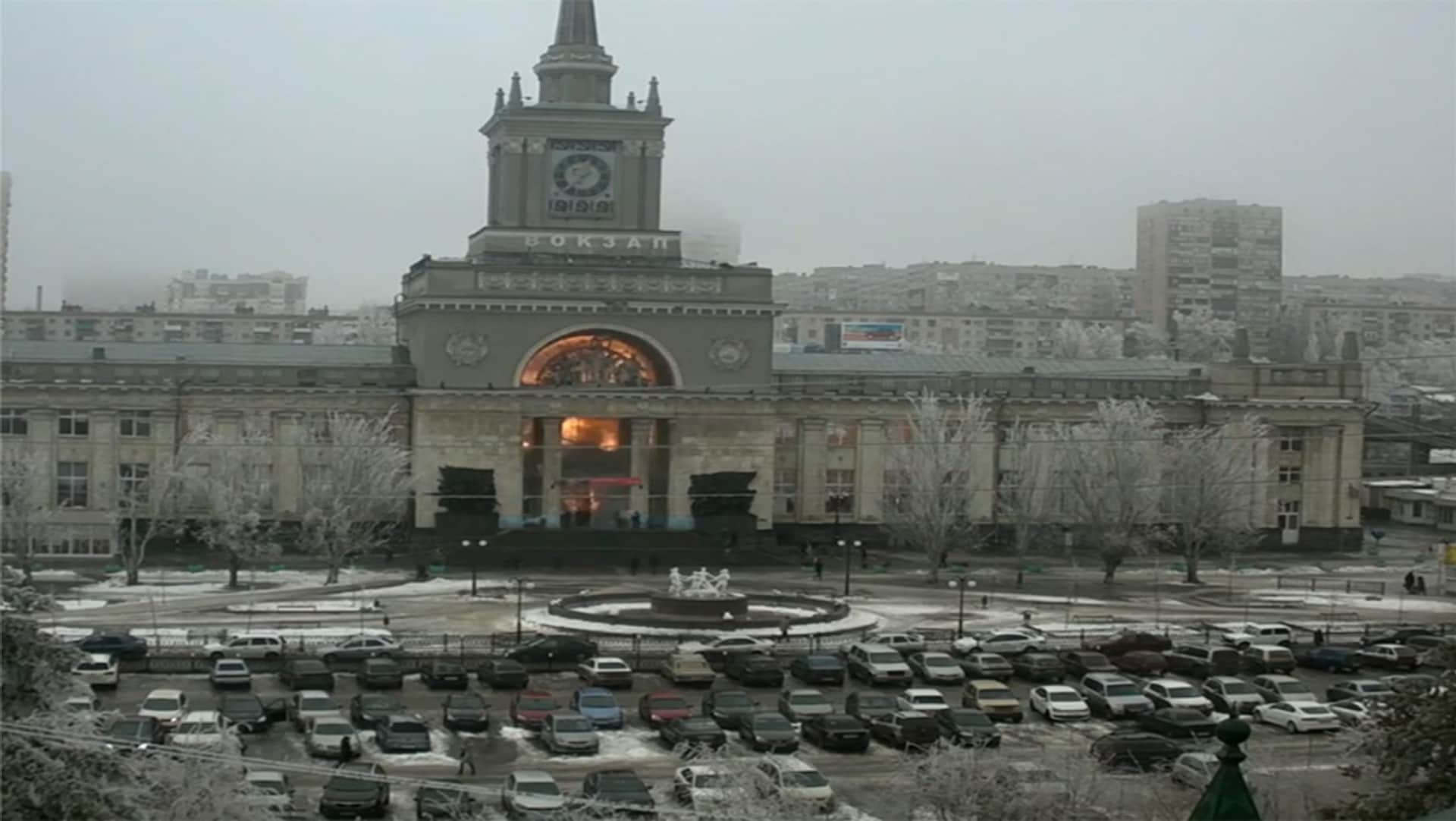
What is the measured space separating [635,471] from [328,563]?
9.37 m

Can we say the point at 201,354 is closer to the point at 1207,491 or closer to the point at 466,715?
the point at 1207,491

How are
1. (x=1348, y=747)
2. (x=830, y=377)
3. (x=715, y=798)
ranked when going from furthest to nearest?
(x=830, y=377), (x=1348, y=747), (x=715, y=798)

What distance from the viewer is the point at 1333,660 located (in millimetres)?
35688

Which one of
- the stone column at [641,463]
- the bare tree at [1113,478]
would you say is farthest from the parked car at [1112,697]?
the stone column at [641,463]

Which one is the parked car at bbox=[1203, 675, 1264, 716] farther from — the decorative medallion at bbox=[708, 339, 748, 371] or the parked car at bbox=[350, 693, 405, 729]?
the decorative medallion at bbox=[708, 339, 748, 371]

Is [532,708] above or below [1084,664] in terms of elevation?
below

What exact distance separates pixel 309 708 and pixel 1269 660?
55.9 feet

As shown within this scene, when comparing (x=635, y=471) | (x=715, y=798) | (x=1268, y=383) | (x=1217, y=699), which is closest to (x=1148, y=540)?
(x=1268, y=383)

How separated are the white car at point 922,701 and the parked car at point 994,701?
0.51m

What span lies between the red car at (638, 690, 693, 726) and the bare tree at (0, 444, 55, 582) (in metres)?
18.9

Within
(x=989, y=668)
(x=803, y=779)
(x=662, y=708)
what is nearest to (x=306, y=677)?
(x=662, y=708)

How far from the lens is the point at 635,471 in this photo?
2205 inches

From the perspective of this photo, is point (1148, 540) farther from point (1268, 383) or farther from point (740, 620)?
point (740, 620)

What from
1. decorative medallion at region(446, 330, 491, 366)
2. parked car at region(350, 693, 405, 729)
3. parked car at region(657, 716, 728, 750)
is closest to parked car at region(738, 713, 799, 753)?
parked car at region(657, 716, 728, 750)
